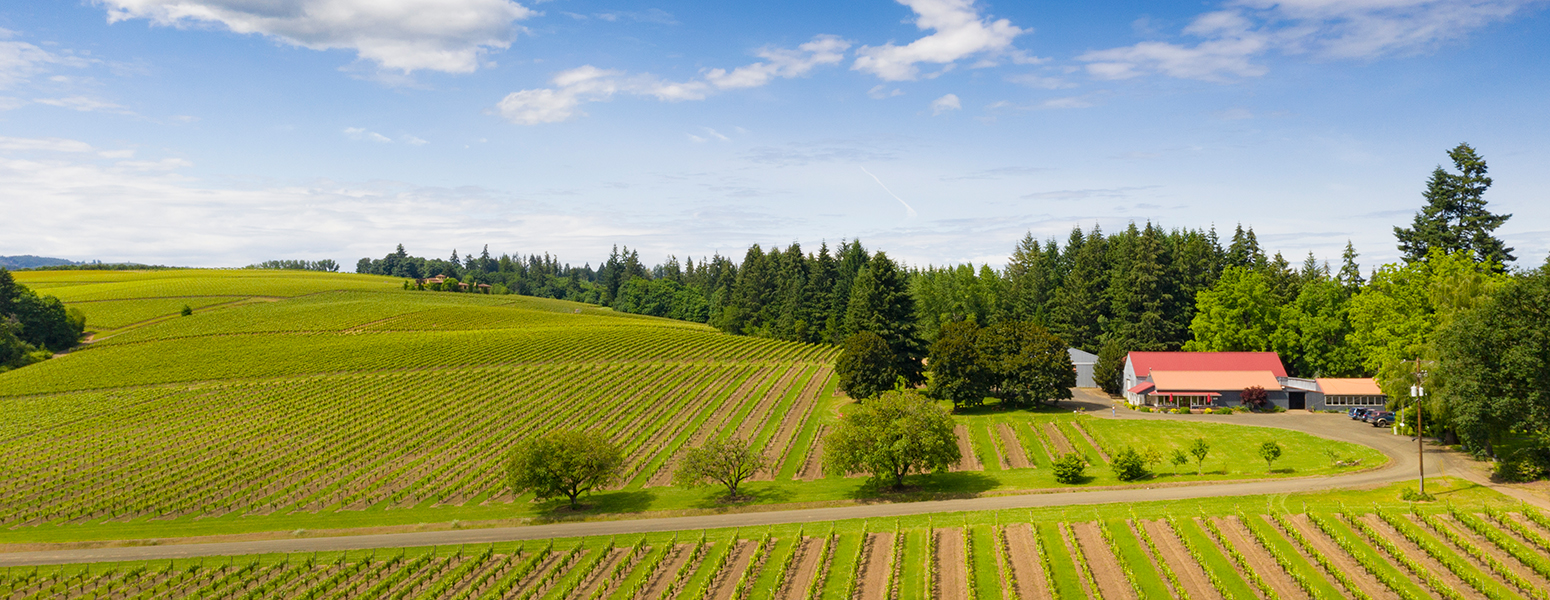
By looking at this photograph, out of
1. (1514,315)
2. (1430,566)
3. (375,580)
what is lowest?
(375,580)

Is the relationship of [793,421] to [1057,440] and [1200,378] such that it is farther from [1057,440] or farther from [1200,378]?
[1200,378]

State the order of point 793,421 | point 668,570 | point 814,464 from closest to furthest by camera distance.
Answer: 1. point 668,570
2. point 814,464
3. point 793,421

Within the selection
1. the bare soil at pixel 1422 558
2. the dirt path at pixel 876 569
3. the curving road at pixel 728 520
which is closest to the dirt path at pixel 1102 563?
the curving road at pixel 728 520

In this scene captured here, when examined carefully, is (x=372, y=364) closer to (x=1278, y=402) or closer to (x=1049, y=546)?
(x=1049, y=546)

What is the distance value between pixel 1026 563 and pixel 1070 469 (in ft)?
47.4

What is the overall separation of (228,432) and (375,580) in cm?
3860

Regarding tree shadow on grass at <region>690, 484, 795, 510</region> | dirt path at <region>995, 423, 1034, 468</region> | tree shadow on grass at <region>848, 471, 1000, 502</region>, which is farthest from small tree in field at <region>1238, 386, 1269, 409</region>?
tree shadow on grass at <region>690, 484, 795, 510</region>

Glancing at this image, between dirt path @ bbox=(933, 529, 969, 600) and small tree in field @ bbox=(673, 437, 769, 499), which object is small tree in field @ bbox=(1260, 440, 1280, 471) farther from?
small tree in field @ bbox=(673, 437, 769, 499)

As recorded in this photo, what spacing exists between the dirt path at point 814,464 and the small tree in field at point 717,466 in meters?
6.26

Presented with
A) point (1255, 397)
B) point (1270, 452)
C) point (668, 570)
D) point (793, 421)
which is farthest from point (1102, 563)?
point (1255, 397)

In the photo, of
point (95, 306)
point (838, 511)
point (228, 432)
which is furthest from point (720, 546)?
point (95, 306)

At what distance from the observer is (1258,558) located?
3241 cm

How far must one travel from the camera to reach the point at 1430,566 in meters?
30.4

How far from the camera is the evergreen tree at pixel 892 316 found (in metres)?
79.2
